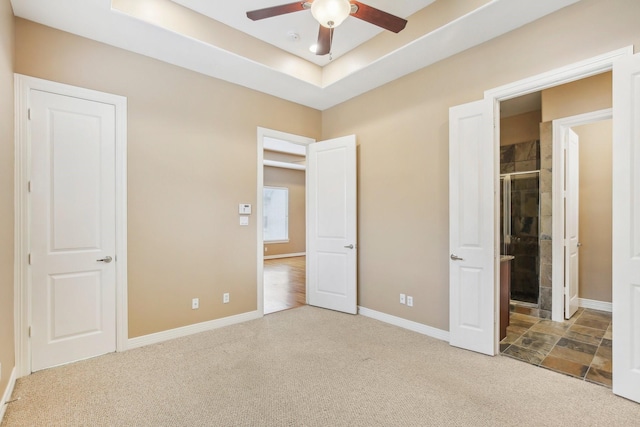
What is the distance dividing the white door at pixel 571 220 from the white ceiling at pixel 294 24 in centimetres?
265

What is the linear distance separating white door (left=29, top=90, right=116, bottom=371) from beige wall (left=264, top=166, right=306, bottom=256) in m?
6.55

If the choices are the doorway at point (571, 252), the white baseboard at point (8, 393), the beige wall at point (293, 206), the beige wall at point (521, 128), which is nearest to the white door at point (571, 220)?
the doorway at point (571, 252)

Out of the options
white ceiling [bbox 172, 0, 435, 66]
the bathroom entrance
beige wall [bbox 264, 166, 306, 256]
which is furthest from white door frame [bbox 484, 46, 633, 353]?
beige wall [bbox 264, 166, 306, 256]

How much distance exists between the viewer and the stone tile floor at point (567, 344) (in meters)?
2.52

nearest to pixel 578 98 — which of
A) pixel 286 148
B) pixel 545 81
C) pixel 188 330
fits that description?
pixel 545 81

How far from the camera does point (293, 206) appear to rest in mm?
9898

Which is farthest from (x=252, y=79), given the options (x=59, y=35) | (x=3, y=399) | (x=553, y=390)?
(x=553, y=390)

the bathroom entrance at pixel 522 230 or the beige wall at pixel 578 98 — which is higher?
the beige wall at pixel 578 98

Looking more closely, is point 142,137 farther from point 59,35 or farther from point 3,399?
point 3,399

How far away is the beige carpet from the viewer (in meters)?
1.92

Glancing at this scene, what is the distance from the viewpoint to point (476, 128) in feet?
9.39

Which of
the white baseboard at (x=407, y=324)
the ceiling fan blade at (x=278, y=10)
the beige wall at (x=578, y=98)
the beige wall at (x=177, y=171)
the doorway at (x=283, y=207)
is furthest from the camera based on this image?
the doorway at (x=283, y=207)

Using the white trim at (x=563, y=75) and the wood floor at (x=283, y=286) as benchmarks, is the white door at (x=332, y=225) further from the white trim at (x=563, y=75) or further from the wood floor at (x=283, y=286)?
the white trim at (x=563, y=75)

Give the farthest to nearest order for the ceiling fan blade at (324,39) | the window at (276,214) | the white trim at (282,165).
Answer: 1. the window at (276,214)
2. the white trim at (282,165)
3. the ceiling fan blade at (324,39)
